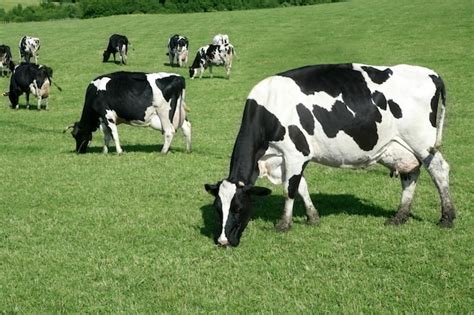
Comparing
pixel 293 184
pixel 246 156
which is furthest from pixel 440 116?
pixel 246 156

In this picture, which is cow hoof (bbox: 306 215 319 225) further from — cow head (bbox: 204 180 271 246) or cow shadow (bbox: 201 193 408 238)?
cow head (bbox: 204 180 271 246)

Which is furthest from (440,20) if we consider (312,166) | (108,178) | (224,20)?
(108,178)

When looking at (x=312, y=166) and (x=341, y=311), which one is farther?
(x=312, y=166)

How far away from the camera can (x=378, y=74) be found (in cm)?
941

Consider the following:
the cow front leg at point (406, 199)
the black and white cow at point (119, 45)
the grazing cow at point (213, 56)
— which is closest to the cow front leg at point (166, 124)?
the cow front leg at point (406, 199)

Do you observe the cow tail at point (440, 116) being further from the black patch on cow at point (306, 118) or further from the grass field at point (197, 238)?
the black patch on cow at point (306, 118)

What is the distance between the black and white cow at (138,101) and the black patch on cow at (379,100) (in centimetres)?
787

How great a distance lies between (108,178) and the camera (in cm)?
1341

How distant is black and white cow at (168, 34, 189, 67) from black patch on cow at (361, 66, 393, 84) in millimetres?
29183

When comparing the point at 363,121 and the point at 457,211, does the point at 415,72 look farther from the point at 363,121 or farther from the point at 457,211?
the point at 457,211

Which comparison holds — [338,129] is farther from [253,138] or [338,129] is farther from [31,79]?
[31,79]

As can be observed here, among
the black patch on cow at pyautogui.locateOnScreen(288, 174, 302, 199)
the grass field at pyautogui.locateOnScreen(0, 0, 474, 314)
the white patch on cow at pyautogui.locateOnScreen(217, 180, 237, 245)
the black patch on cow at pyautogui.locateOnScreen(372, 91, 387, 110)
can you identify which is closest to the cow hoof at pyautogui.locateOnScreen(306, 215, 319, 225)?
the grass field at pyautogui.locateOnScreen(0, 0, 474, 314)

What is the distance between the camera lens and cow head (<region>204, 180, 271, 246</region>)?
8.46 meters

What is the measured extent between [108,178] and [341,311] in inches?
319
